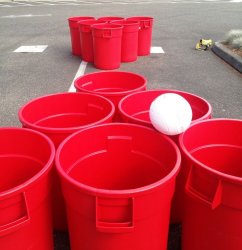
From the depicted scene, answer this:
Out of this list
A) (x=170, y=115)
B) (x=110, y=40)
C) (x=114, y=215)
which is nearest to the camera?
(x=114, y=215)

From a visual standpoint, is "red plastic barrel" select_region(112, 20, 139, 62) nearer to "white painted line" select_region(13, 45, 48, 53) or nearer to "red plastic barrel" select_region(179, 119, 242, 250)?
"white painted line" select_region(13, 45, 48, 53)

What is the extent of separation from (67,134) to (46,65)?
433 centimetres

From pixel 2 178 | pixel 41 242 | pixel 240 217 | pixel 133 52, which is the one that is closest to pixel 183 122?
pixel 240 217

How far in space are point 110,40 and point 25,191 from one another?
4109mm

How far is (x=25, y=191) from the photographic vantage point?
3.72 ft

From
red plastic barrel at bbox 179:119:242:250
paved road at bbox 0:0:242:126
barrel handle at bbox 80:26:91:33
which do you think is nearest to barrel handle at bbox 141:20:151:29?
paved road at bbox 0:0:242:126

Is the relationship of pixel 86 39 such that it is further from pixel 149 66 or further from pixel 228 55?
pixel 228 55

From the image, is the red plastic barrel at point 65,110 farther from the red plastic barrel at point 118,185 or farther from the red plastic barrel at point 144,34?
the red plastic barrel at point 144,34

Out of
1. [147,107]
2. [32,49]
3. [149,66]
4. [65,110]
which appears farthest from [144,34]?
[65,110]

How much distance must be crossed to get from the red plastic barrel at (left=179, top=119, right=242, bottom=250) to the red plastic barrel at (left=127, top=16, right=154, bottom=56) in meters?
4.39

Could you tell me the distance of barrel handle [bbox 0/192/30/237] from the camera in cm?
112

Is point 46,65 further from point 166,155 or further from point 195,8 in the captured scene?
point 195,8

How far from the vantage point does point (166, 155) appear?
147 centimetres

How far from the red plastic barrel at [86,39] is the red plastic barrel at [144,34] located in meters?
0.79
